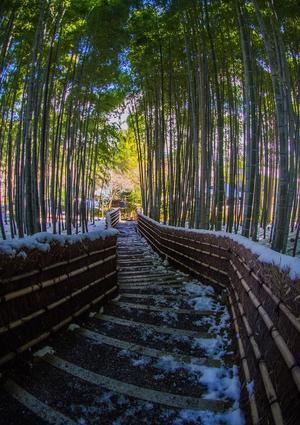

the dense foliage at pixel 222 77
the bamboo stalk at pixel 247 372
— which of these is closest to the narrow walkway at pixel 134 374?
the bamboo stalk at pixel 247 372

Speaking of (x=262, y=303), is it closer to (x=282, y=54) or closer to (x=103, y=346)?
(x=103, y=346)

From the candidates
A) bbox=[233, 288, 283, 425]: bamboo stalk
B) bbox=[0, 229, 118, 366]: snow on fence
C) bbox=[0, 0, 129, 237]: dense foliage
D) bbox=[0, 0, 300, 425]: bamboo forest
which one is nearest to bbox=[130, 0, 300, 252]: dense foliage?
bbox=[0, 0, 300, 425]: bamboo forest

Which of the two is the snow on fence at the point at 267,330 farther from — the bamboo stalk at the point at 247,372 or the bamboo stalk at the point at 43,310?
the bamboo stalk at the point at 43,310

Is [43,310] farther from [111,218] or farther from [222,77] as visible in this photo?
[111,218]

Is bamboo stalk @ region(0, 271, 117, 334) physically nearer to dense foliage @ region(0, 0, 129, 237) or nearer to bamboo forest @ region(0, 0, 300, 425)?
bamboo forest @ region(0, 0, 300, 425)

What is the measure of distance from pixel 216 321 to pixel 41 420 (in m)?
1.71

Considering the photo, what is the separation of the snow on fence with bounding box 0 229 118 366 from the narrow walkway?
0.13 metres

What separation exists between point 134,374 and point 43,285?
805 millimetres

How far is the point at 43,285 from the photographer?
2238mm

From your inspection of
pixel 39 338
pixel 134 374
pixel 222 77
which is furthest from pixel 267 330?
pixel 222 77

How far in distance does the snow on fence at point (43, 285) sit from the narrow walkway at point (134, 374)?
0.13m

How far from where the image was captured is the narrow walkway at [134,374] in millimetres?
1619

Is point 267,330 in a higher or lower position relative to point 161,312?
higher

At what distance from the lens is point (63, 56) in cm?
743
